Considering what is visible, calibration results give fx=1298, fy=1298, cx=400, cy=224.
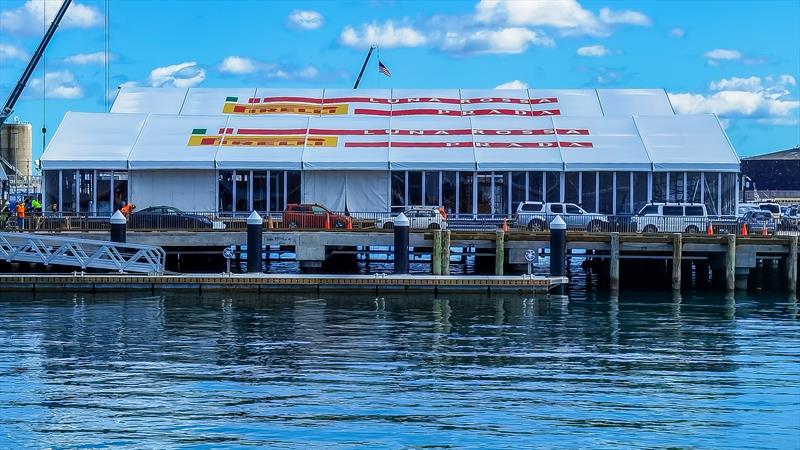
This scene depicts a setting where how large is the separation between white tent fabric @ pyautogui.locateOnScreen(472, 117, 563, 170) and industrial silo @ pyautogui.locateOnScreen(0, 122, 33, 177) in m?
70.1

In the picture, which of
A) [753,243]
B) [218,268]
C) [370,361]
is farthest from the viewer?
[218,268]

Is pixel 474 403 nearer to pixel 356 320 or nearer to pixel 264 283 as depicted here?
pixel 356 320

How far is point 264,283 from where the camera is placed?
43.2 m

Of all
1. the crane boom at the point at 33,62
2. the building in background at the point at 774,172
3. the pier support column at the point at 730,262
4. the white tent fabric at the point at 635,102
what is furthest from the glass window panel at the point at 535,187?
the building in background at the point at 774,172

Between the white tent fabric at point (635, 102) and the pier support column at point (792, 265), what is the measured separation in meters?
18.9

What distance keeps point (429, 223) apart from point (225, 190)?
12164 millimetres

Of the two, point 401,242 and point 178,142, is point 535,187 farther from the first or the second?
point 178,142

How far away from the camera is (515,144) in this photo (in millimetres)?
58875

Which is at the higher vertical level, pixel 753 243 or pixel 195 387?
pixel 753 243

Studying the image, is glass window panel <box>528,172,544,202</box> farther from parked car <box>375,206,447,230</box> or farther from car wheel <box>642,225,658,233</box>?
car wheel <box>642,225,658,233</box>

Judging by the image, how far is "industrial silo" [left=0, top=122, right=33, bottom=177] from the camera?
4771 inches

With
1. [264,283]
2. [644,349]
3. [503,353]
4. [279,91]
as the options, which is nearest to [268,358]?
[503,353]

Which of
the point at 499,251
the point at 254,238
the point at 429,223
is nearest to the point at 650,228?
the point at 499,251

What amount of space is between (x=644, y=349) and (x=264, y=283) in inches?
581
